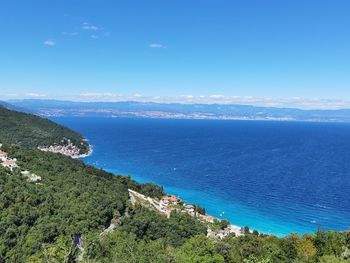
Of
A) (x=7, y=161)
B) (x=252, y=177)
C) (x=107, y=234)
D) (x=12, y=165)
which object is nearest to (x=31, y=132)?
(x=7, y=161)

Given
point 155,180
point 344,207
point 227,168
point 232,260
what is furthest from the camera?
point 227,168

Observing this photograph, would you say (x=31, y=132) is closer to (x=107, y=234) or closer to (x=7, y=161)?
(x=7, y=161)

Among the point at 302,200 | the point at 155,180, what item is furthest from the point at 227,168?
the point at 302,200

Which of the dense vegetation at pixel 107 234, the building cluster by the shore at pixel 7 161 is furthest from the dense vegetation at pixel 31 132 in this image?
the dense vegetation at pixel 107 234

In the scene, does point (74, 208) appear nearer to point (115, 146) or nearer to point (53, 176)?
point (53, 176)

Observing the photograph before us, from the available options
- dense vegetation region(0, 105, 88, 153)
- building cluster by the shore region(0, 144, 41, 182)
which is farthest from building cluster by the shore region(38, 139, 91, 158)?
building cluster by the shore region(0, 144, 41, 182)

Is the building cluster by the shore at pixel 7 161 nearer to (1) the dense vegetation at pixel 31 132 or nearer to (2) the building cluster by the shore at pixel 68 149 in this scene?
(1) the dense vegetation at pixel 31 132
